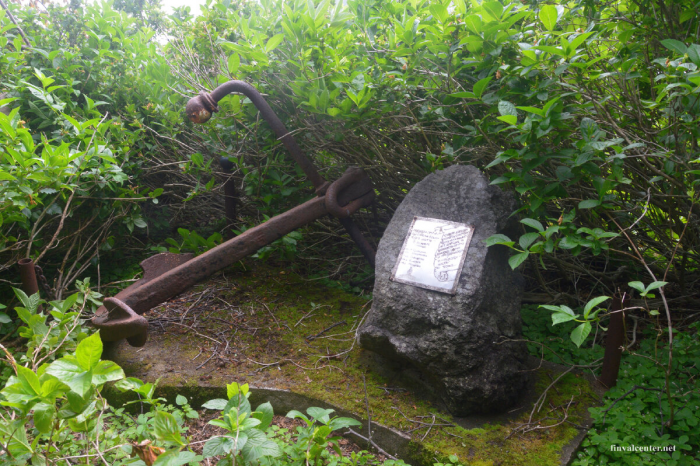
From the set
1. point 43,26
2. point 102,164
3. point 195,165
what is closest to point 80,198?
point 102,164

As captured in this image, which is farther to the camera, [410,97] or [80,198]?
[80,198]

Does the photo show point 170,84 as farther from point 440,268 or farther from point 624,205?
point 624,205

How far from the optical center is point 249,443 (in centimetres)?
147

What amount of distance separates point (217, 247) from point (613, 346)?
2202 mm

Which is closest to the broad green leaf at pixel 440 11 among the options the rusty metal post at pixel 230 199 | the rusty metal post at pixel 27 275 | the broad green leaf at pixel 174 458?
the rusty metal post at pixel 230 199

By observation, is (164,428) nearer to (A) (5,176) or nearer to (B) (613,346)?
(A) (5,176)

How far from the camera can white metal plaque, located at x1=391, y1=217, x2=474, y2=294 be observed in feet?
7.16

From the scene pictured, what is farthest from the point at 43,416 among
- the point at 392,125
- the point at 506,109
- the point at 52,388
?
the point at 392,125

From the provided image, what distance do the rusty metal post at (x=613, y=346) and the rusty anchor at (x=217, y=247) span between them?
1375mm

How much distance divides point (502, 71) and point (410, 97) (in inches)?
27.2

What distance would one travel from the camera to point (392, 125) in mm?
2895

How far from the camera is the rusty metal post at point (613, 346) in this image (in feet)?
7.19

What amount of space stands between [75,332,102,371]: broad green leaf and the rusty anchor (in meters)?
0.78

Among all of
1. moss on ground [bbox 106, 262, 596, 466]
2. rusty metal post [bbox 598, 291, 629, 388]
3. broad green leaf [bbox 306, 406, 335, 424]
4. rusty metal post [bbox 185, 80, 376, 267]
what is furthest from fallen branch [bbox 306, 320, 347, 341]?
rusty metal post [bbox 598, 291, 629, 388]
